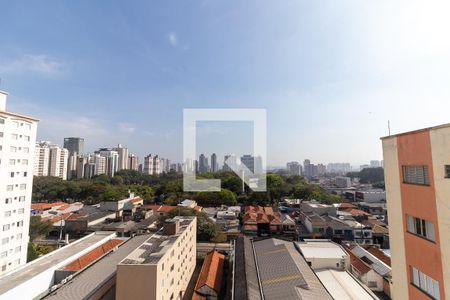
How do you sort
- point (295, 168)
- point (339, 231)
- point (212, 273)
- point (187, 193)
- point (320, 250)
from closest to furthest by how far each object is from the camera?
point (212, 273) → point (320, 250) → point (339, 231) → point (187, 193) → point (295, 168)

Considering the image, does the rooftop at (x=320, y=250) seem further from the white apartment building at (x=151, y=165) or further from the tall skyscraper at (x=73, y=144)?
the tall skyscraper at (x=73, y=144)

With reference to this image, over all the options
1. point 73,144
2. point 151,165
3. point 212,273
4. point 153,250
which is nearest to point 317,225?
point 212,273

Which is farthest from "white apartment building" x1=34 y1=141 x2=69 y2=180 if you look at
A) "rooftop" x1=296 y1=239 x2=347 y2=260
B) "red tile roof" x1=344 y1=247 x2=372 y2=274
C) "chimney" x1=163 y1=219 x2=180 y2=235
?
"red tile roof" x1=344 y1=247 x2=372 y2=274

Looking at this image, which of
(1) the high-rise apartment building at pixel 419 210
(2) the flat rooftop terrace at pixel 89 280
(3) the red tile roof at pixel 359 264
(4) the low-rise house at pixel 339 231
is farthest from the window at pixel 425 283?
(4) the low-rise house at pixel 339 231

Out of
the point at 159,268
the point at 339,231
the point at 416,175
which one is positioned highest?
the point at 416,175

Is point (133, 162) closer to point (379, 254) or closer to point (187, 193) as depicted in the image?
point (187, 193)

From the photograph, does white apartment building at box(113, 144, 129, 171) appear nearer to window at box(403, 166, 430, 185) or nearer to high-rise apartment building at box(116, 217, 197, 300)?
high-rise apartment building at box(116, 217, 197, 300)
